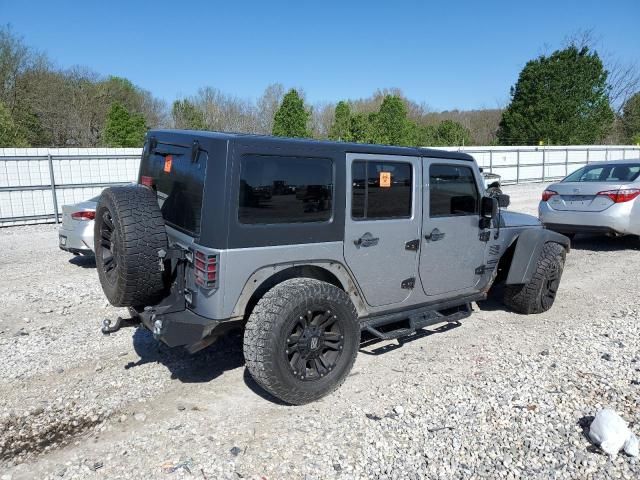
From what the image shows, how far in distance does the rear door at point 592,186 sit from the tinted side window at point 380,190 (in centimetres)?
557

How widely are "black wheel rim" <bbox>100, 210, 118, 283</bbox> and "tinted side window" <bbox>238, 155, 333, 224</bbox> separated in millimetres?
1091

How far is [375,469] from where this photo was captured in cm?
276

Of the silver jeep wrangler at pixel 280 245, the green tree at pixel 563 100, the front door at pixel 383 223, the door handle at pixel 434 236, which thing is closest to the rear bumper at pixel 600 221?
the silver jeep wrangler at pixel 280 245

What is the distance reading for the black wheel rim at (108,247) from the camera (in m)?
3.52

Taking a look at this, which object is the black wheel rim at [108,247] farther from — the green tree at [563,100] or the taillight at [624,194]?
the green tree at [563,100]

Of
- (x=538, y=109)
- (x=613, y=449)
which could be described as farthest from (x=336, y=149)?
(x=538, y=109)

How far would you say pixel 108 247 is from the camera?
3736 mm

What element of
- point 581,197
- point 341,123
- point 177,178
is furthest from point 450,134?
point 177,178

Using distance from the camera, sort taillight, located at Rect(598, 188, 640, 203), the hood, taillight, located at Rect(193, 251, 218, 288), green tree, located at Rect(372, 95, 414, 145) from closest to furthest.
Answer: taillight, located at Rect(193, 251, 218, 288)
the hood
taillight, located at Rect(598, 188, 640, 203)
green tree, located at Rect(372, 95, 414, 145)

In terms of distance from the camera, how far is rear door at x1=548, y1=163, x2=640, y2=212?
7980 millimetres

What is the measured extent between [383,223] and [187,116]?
30958mm

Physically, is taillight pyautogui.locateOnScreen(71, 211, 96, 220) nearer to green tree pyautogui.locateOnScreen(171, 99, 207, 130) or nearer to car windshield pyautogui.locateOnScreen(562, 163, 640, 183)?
car windshield pyautogui.locateOnScreen(562, 163, 640, 183)

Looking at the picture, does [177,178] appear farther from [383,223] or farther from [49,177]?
[49,177]

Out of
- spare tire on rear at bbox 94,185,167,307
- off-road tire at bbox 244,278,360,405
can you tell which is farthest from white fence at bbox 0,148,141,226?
off-road tire at bbox 244,278,360,405
